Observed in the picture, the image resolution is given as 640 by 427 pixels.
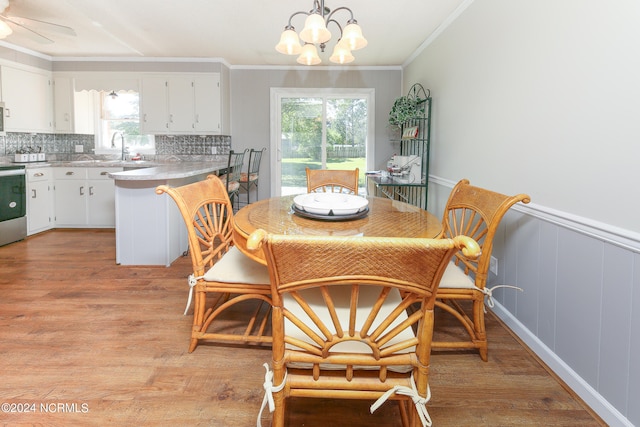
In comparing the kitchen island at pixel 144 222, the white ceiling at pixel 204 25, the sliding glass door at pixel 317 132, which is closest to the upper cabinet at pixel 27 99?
the white ceiling at pixel 204 25

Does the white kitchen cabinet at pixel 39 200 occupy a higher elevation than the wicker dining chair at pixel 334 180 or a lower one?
lower

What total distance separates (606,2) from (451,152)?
6.52 ft

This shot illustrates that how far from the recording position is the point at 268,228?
166 cm

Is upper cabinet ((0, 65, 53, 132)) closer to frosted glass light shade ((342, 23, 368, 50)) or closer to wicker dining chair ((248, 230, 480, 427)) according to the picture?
frosted glass light shade ((342, 23, 368, 50))

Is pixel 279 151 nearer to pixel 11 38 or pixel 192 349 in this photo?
pixel 11 38

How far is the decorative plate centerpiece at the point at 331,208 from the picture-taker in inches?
72.6

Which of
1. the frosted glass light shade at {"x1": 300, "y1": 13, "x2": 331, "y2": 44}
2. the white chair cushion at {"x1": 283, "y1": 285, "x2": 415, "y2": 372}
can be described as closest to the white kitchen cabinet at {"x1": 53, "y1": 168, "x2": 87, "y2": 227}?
the frosted glass light shade at {"x1": 300, "y1": 13, "x2": 331, "y2": 44}

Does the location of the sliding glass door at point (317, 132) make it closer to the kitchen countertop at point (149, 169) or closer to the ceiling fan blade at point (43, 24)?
the kitchen countertop at point (149, 169)

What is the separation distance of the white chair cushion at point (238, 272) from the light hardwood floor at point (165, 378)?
0.44 metres

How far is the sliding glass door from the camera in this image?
19.5ft

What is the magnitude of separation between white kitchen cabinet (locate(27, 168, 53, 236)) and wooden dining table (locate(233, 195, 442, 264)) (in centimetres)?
387

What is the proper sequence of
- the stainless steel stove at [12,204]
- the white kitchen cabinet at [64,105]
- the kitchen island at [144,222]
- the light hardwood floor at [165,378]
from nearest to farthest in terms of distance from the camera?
the light hardwood floor at [165,378], the kitchen island at [144,222], the stainless steel stove at [12,204], the white kitchen cabinet at [64,105]

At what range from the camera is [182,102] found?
5.46 meters

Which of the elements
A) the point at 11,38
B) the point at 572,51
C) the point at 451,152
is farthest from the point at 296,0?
the point at 11,38
